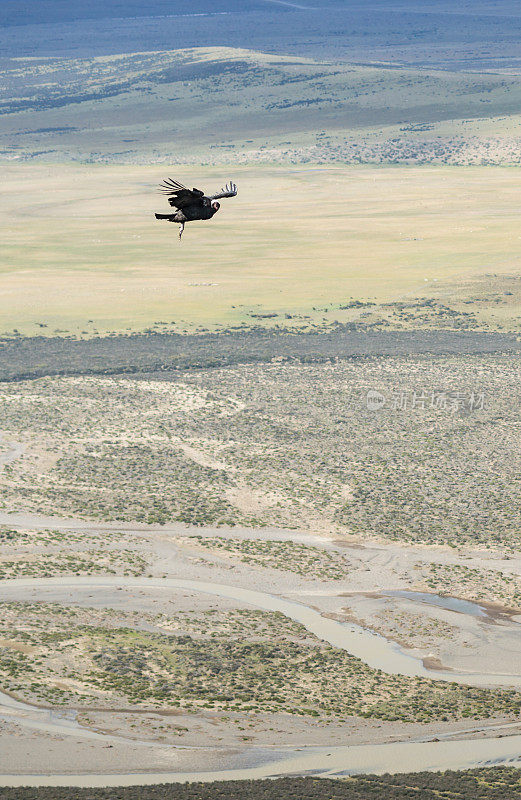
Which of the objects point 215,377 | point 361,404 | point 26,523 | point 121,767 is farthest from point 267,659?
point 215,377

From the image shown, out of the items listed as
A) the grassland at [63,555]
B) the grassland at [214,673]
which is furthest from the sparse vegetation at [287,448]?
the grassland at [214,673]

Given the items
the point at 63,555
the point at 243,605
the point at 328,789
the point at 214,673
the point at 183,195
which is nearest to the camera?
the point at 183,195

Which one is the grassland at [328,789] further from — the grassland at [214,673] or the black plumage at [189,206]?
the black plumage at [189,206]

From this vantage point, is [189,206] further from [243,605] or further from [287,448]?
[287,448]

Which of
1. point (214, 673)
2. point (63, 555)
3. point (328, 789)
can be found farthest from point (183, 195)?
point (63, 555)

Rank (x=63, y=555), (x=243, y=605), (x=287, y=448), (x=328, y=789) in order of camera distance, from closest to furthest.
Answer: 1. (x=328, y=789)
2. (x=243, y=605)
3. (x=63, y=555)
4. (x=287, y=448)

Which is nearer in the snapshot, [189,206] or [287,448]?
[189,206]

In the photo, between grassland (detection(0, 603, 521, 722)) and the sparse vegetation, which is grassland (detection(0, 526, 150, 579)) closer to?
the sparse vegetation

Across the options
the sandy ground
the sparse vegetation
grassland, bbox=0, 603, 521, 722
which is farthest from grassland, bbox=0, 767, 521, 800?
the sparse vegetation
